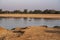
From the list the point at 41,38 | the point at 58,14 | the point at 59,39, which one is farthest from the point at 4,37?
the point at 58,14

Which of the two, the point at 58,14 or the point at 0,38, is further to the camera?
the point at 58,14

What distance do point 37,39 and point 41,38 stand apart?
329mm

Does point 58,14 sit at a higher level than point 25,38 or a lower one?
lower

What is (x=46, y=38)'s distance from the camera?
41.3 ft

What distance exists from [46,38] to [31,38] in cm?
78

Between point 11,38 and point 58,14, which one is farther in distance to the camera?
point 58,14

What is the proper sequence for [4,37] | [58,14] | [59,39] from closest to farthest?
[59,39] → [4,37] → [58,14]

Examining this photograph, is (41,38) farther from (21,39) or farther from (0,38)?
(0,38)

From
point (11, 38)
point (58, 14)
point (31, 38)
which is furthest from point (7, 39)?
point (58, 14)

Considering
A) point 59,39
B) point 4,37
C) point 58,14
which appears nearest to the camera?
point 59,39

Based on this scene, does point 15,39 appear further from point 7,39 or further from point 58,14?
point 58,14

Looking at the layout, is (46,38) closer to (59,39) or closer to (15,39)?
(59,39)

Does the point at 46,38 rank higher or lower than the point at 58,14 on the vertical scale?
higher

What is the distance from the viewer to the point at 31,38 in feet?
41.9
